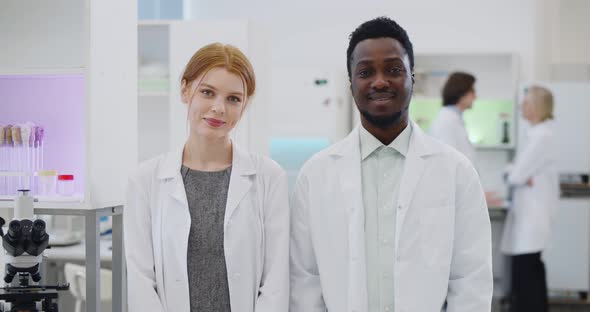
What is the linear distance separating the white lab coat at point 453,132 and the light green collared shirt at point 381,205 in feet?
9.07

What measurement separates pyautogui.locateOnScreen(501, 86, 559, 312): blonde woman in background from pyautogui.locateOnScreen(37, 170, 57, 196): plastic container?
3715 mm

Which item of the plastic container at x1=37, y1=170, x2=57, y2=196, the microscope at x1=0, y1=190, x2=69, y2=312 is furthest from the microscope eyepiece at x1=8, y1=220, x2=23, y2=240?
the plastic container at x1=37, y1=170, x2=57, y2=196

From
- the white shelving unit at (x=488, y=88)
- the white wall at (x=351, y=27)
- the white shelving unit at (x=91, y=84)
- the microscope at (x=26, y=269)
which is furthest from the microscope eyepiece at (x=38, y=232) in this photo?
the white shelving unit at (x=488, y=88)

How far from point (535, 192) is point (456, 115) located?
0.99 metres

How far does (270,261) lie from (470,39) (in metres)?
4.94

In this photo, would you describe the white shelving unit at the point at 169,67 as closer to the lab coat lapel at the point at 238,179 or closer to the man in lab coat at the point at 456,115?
the man in lab coat at the point at 456,115

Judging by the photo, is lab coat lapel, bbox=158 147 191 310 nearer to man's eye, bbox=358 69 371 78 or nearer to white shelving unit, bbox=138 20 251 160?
man's eye, bbox=358 69 371 78

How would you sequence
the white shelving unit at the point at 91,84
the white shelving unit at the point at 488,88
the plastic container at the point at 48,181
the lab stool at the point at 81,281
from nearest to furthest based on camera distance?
1. the white shelving unit at the point at 91,84
2. the plastic container at the point at 48,181
3. the lab stool at the point at 81,281
4. the white shelving unit at the point at 488,88

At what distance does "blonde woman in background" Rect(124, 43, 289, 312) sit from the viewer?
1.96m

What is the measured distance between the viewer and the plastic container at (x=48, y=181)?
7.88 feet

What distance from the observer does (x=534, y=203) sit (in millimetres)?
5211

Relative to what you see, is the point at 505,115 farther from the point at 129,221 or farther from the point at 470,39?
the point at 129,221

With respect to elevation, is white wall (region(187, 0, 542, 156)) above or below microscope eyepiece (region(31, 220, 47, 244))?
above

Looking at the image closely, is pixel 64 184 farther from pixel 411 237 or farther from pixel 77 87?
pixel 411 237
